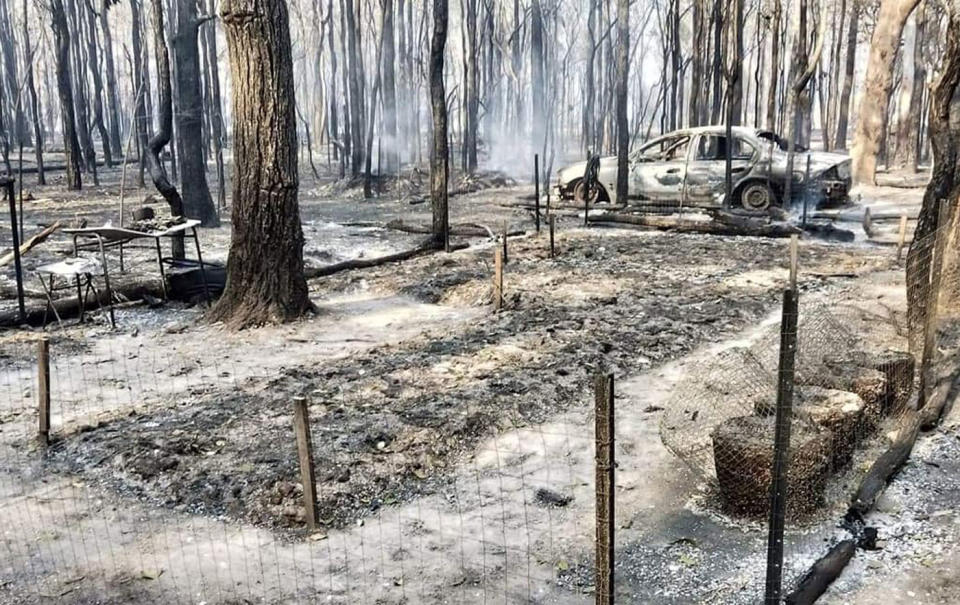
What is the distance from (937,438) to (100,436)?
202 inches

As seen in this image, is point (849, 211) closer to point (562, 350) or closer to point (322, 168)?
point (562, 350)

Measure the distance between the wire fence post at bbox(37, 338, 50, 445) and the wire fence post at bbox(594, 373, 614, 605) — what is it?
12.1 ft

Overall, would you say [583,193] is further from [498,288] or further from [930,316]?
[930,316]

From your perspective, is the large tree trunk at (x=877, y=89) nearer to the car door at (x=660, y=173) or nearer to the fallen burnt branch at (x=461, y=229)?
the car door at (x=660, y=173)

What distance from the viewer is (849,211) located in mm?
15078

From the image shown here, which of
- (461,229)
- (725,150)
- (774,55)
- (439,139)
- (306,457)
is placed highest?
(774,55)

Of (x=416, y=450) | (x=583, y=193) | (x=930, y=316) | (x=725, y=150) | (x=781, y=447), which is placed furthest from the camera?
(x=583, y=193)

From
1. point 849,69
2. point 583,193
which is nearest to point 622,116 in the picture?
point 583,193

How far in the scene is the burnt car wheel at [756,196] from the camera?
570 inches

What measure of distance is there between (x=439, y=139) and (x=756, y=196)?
19.2 ft

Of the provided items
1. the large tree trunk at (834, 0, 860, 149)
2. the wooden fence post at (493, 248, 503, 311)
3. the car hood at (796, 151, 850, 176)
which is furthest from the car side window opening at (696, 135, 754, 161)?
the large tree trunk at (834, 0, 860, 149)

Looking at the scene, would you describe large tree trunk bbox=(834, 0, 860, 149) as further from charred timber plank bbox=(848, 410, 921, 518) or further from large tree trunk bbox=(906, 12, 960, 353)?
charred timber plank bbox=(848, 410, 921, 518)

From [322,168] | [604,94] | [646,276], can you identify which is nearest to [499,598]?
[646,276]

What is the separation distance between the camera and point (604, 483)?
2740mm
